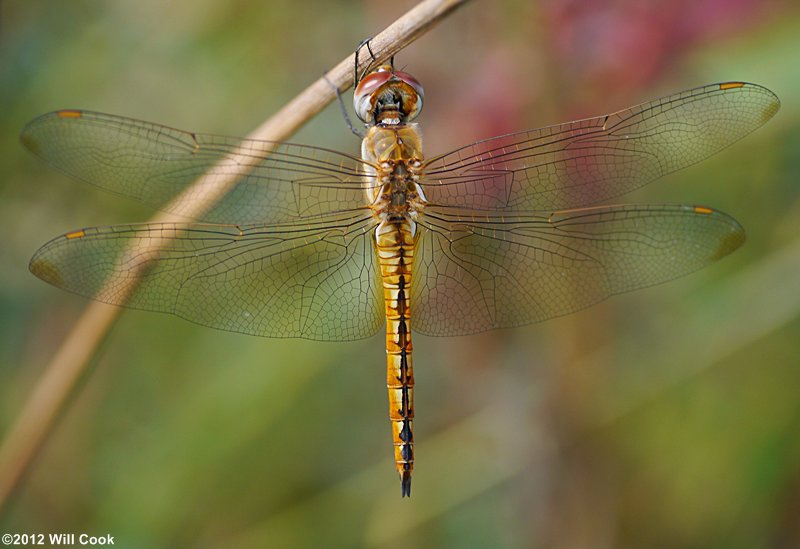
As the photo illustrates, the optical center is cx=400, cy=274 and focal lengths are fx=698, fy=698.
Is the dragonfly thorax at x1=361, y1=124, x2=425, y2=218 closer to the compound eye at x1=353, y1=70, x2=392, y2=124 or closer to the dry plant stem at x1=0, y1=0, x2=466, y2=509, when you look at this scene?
the compound eye at x1=353, y1=70, x2=392, y2=124

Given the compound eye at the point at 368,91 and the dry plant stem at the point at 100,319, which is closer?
the dry plant stem at the point at 100,319

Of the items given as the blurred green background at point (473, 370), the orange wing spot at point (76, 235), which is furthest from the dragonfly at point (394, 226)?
the blurred green background at point (473, 370)

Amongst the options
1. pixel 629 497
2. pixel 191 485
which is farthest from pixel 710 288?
pixel 191 485

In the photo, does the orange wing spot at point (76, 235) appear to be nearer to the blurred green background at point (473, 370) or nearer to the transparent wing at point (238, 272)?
the transparent wing at point (238, 272)

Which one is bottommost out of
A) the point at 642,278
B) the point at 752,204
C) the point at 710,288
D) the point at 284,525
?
the point at 284,525

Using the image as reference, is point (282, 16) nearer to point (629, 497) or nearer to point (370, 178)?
point (370, 178)
